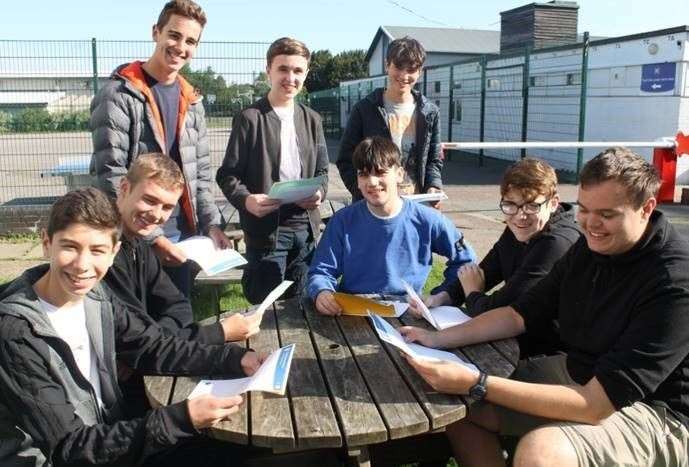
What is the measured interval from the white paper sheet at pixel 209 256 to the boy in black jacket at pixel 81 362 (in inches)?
22.4

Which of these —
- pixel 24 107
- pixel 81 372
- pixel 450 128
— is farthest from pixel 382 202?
pixel 450 128

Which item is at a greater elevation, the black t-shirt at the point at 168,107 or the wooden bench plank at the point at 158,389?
the black t-shirt at the point at 168,107

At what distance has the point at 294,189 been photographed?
365 cm

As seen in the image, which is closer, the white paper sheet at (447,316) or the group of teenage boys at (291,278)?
the group of teenage boys at (291,278)

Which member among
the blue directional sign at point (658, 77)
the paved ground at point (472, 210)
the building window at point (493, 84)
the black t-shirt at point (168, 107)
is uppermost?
the building window at point (493, 84)

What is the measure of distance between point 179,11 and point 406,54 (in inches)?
54.8

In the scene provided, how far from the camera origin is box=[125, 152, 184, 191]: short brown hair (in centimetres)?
284

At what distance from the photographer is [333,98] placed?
2980cm

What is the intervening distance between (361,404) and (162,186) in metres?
1.33

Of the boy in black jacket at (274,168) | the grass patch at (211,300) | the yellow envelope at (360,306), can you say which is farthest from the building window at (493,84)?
the yellow envelope at (360,306)

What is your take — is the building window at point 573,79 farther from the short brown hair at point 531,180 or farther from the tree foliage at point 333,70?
the tree foliage at point 333,70

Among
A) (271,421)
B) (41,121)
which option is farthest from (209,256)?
(41,121)

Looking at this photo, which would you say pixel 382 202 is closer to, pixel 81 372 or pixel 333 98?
pixel 81 372

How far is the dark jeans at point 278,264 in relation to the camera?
4031 millimetres
